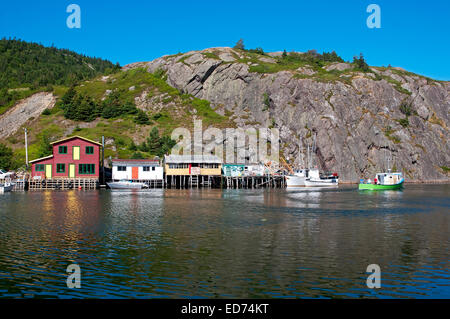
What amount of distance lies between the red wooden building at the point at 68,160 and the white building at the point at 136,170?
22.1ft

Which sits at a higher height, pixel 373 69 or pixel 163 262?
pixel 373 69

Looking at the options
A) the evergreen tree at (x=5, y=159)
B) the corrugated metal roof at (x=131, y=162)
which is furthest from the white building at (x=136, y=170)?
the evergreen tree at (x=5, y=159)

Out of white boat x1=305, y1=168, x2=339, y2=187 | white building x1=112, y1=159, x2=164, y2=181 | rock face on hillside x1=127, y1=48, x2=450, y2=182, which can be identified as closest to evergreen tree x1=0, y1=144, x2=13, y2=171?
white building x1=112, y1=159, x2=164, y2=181

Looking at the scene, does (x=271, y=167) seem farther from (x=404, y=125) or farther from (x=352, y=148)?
(x=404, y=125)

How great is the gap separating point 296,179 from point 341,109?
159 ft

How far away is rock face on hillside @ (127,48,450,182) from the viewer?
139 metres

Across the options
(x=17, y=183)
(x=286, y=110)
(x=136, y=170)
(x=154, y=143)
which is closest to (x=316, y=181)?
(x=136, y=170)

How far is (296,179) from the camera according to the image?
Answer: 110 meters

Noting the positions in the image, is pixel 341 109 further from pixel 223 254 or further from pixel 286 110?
pixel 223 254

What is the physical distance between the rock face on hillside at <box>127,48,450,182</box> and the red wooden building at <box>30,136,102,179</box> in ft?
229

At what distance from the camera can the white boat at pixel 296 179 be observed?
110m

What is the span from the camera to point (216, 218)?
45.3 m
